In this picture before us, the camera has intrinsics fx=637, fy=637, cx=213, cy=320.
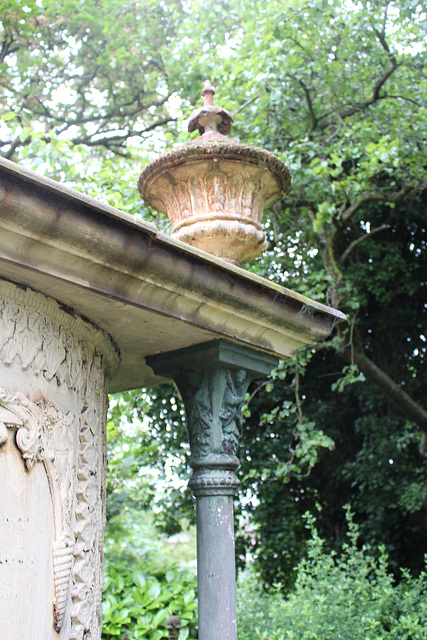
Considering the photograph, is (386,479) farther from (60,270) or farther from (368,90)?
(60,270)

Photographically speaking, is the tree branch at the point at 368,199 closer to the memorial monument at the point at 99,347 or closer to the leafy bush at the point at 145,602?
the leafy bush at the point at 145,602

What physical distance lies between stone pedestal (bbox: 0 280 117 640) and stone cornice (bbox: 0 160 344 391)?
0.11m

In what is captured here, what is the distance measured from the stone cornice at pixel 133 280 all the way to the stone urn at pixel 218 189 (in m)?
0.52

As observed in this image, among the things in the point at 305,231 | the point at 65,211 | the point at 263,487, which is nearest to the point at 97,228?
the point at 65,211

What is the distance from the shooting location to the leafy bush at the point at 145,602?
5.12 meters

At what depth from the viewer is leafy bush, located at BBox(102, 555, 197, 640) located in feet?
16.8

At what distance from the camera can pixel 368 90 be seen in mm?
7527

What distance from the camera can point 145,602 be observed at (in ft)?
17.8

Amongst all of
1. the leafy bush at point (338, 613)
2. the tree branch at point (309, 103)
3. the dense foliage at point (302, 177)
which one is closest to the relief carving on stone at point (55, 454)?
the leafy bush at point (338, 613)

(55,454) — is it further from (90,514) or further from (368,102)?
(368,102)

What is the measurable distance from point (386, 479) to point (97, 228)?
6719 millimetres

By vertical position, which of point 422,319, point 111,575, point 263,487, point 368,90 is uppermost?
point 368,90

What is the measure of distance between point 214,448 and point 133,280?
0.79m

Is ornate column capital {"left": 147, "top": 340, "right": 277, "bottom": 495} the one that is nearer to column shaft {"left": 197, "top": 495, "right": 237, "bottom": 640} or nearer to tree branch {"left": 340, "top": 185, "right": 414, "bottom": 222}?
column shaft {"left": 197, "top": 495, "right": 237, "bottom": 640}
